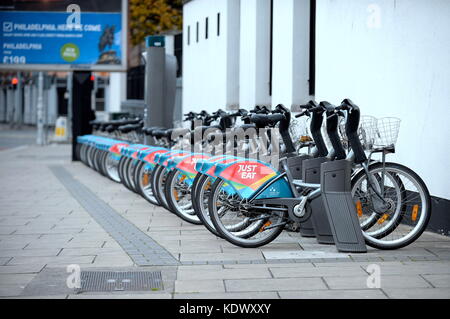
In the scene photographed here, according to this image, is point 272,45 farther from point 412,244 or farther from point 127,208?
point 412,244

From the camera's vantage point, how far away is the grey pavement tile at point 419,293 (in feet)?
18.0

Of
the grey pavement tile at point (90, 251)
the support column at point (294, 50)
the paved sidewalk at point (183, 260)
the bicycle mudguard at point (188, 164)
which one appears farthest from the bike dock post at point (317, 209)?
the support column at point (294, 50)

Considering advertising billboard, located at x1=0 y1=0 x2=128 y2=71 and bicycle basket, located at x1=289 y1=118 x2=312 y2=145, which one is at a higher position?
advertising billboard, located at x1=0 y1=0 x2=128 y2=71

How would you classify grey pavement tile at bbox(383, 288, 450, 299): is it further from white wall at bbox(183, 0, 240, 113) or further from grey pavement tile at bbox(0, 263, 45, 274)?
white wall at bbox(183, 0, 240, 113)

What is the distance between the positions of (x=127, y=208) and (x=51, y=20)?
11577 mm

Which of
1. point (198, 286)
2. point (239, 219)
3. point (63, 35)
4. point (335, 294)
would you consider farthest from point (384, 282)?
point (63, 35)

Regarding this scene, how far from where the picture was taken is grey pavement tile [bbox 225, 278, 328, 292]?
19.2 ft

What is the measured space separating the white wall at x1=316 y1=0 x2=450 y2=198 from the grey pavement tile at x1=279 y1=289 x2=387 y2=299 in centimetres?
292

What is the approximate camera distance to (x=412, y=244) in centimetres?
781

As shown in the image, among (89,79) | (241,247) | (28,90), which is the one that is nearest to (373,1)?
(241,247)

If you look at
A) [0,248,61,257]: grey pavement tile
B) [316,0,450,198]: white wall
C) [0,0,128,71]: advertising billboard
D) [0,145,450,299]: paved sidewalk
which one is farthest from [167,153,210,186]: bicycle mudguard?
[0,0,128,71]: advertising billboard

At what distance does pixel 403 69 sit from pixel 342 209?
2.47 m

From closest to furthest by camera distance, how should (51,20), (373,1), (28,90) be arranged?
(373,1) → (51,20) → (28,90)

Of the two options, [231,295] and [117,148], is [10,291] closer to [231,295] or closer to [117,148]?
[231,295]
